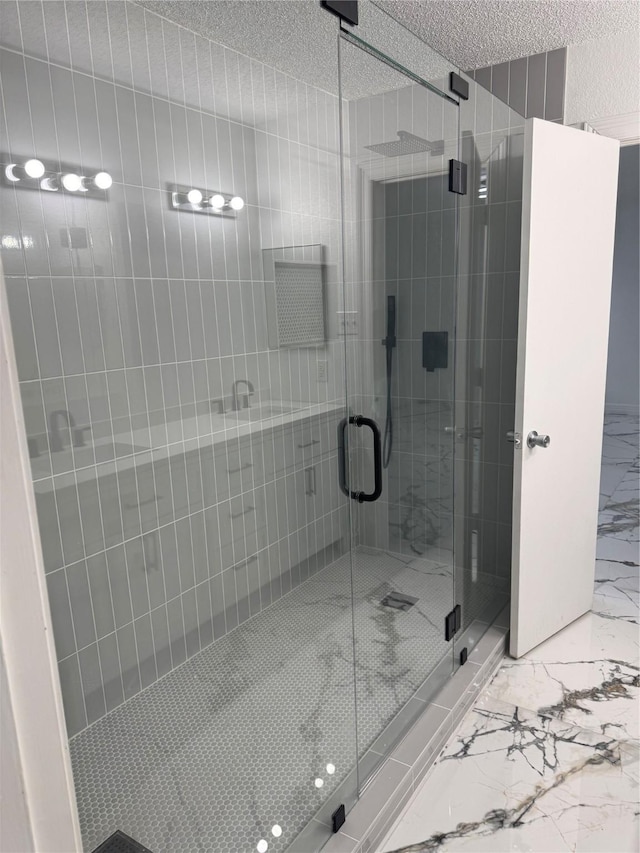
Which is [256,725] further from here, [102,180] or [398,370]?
[102,180]

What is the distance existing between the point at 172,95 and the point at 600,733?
7.61ft

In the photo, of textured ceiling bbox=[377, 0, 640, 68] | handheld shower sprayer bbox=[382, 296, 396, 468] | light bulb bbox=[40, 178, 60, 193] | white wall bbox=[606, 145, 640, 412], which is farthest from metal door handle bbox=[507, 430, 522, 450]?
white wall bbox=[606, 145, 640, 412]

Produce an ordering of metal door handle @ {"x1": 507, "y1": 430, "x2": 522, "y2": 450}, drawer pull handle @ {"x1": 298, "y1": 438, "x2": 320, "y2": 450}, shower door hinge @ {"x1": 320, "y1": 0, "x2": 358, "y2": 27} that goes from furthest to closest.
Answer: metal door handle @ {"x1": 507, "y1": 430, "x2": 522, "y2": 450}, drawer pull handle @ {"x1": 298, "y1": 438, "x2": 320, "y2": 450}, shower door hinge @ {"x1": 320, "y1": 0, "x2": 358, "y2": 27}

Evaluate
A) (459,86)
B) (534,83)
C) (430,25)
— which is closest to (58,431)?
(459,86)

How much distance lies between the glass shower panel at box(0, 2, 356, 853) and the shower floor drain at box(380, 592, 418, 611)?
25 centimetres

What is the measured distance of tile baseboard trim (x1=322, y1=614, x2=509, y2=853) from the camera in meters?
1.62

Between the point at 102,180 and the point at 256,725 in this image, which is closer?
the point at 102,180

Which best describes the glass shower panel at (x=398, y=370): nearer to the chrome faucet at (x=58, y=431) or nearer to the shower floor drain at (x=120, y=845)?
the shower floor drain at (x=120, y=845)

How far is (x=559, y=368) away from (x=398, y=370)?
81cm

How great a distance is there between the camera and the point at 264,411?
5.90ft

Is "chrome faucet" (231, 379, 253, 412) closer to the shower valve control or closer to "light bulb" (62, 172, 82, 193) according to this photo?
the shower valve control

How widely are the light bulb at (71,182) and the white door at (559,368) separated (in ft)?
5.18

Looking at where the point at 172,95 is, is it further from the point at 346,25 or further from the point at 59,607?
the point at 59,607

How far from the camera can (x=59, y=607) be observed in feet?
4.20
